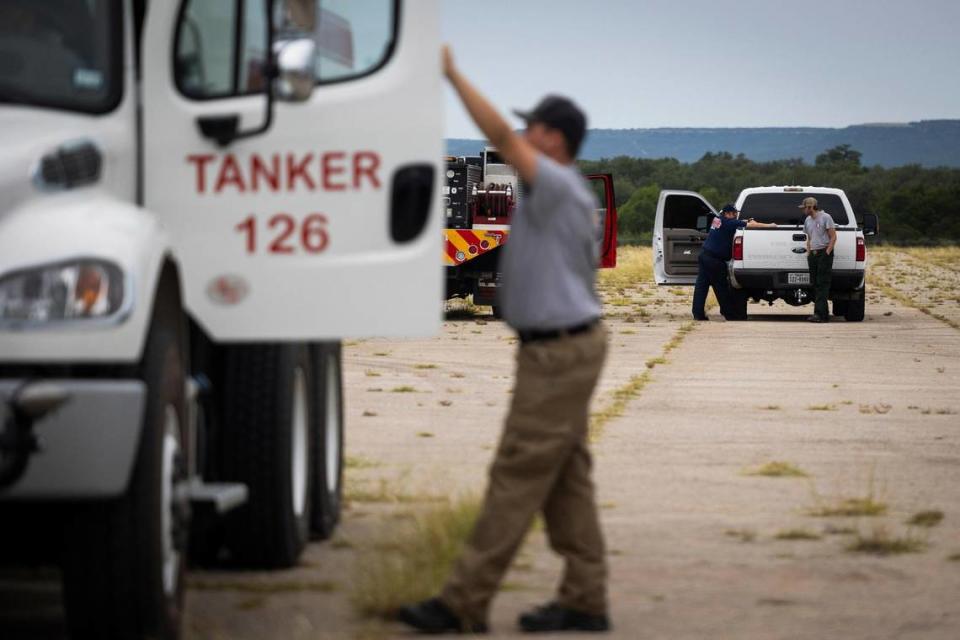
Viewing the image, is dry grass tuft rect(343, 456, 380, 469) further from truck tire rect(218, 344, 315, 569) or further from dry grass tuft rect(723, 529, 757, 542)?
truck tire rect(218, 344, 315, 569)

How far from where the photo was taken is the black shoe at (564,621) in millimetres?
6305

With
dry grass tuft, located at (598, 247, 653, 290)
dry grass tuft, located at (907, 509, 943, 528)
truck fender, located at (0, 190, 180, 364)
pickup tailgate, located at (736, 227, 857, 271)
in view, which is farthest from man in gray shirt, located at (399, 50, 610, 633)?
dry grass tuft, located at (598, 247, 653, 290)

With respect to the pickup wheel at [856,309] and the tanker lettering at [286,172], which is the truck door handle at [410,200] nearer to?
the tanker lettering at [286,172]

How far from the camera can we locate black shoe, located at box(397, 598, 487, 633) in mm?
6180

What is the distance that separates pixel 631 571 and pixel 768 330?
18.1 meters

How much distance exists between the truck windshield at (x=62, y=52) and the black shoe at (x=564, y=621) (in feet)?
7.01

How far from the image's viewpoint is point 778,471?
10.5 metres

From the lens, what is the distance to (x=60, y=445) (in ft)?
16.2

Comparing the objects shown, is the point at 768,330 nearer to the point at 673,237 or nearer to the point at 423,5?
the point at 673,237

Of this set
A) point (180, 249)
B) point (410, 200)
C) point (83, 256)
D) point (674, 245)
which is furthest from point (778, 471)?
point (674, 245)

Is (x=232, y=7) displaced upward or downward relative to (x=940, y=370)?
upward

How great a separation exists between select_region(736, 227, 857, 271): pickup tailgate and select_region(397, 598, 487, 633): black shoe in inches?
829

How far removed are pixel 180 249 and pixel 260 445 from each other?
1.05 meters

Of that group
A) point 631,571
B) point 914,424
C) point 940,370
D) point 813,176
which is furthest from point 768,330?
point 813,176
